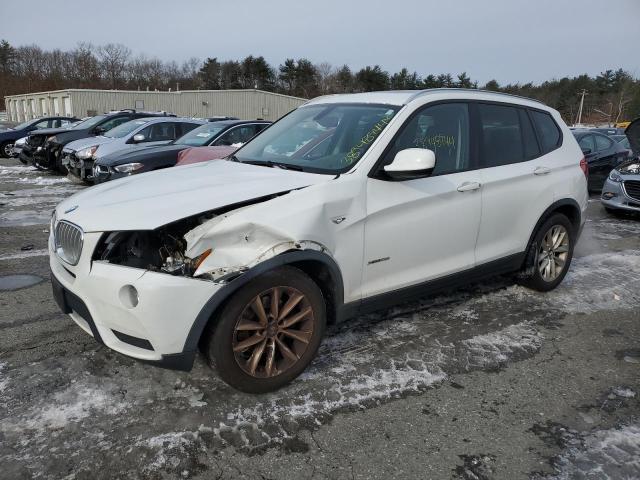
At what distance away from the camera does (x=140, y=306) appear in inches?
98.3

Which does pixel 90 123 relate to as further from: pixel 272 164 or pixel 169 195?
pixel 169 195

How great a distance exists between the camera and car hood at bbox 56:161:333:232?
2.65 m

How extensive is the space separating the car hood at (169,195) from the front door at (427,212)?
0.50 metres

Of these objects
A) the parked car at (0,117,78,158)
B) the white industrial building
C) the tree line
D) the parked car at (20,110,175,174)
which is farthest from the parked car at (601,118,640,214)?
the tree line

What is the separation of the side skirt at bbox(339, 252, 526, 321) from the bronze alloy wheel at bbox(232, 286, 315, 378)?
320 mm

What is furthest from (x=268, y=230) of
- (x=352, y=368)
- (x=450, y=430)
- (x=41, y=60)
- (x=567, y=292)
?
(x=41, y=60)

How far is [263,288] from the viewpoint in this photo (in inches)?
108

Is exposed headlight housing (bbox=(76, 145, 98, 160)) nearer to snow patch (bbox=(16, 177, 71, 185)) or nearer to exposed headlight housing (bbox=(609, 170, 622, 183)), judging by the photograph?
snow patch (bbox=(16, 177, 71, 185))

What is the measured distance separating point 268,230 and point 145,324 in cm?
80

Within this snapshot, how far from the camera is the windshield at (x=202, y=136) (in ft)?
30.0

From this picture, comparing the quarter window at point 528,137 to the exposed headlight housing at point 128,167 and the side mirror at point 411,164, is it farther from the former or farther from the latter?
the exposed headlight housing at point 128,167

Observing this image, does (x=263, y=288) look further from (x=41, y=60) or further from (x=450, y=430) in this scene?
(x=41, y=60)

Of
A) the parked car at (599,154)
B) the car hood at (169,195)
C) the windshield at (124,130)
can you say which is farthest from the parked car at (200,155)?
the parked car at (599,154)

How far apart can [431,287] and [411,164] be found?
1061 mm
